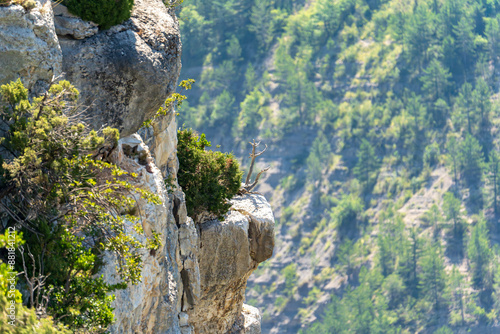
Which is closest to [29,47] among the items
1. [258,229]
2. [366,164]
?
[258,229]

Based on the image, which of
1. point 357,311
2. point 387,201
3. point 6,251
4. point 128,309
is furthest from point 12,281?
point 387,201

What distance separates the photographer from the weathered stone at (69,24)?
13859mm

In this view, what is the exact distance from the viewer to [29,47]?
11922 mm

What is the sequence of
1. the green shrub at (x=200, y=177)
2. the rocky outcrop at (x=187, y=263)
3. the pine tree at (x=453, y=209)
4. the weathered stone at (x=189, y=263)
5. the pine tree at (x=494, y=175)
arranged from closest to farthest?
1. the rocky outcrop at (x=187, y=263)
2. the weathered stone at (x=189, y=263)
3. the green shrub at (x=200, y=177)
4. the pine tree at (x=453, y=209)
5. the pine tree at (x=494, y=175)

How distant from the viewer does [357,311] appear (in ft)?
279

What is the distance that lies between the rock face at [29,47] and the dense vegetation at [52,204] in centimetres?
50

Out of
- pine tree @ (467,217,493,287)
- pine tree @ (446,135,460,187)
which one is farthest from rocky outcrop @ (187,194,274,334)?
pine tree @ (446,135,460,187)

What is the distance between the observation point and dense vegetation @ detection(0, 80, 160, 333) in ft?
34.9

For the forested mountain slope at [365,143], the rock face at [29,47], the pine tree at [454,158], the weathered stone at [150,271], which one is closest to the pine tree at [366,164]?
the forested mountain slope at [365,143]

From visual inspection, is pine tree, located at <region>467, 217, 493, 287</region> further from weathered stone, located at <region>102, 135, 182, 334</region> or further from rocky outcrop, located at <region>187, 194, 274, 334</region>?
weathered stone, located at <region>102, 135, 182, 334</region>

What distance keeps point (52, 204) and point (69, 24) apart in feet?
14.1

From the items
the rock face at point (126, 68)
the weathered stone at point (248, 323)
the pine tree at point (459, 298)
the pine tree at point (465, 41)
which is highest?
the pine tree at point (465, 41)

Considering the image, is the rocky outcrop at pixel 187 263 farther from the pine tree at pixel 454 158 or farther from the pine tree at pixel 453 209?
the pine tree at pixel 454 158

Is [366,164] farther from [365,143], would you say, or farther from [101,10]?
[101,10]
